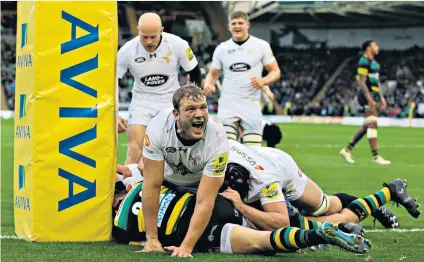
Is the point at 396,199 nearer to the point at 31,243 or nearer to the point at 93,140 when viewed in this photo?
the point at 93,140

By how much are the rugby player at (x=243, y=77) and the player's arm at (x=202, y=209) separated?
196 inches

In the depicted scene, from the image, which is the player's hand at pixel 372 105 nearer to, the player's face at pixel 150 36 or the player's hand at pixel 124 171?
the player's face at pixel 150 36

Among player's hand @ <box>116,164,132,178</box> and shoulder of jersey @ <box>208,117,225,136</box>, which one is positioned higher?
shoulder of jersey @ <box>208,117,225,136</box>

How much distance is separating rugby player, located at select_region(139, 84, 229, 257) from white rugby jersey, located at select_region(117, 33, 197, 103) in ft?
10.4

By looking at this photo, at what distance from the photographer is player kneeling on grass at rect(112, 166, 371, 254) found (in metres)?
5.67

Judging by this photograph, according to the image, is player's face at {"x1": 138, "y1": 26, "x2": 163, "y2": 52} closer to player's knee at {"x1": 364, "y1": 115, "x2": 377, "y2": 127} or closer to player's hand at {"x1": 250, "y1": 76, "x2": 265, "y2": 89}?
player's hand at {"x1": 250, "y1": 76, "x2": 265, "y2": 89}

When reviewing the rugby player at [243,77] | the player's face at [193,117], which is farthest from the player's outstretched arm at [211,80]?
the player's face at [193,117]

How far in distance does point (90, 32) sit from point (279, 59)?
49131 mm

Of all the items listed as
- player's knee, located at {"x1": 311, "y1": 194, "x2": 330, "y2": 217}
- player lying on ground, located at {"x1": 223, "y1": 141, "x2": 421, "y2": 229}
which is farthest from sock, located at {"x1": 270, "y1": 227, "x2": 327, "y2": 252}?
player's knee, located at {"x1": 311, "y1": 194, "x2": 330, "y2": 217}

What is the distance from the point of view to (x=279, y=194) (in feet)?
22.1

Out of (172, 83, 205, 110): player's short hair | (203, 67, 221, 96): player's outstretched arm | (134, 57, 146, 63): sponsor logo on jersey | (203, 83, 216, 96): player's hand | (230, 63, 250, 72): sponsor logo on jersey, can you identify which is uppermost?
(134, 57, 146, 63): sponsor logo on jersey

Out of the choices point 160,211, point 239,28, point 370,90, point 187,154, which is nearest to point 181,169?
point 187,154

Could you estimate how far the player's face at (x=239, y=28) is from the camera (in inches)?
438

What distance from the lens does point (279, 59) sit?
55.7 meters
